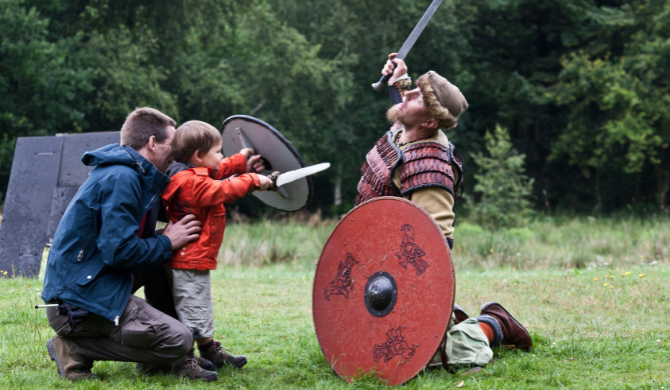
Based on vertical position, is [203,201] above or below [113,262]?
above

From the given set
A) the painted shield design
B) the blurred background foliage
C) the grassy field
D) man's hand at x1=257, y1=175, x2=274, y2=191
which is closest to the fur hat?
the painted shield design

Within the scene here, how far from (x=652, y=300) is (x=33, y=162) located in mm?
6044

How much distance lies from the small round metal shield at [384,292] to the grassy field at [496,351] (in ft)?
0.45

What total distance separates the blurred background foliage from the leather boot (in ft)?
47.2

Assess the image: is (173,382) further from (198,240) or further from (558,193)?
(558,193)

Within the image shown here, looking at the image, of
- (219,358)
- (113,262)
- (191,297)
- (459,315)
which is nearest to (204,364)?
(219,358)

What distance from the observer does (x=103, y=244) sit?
3.02 metres

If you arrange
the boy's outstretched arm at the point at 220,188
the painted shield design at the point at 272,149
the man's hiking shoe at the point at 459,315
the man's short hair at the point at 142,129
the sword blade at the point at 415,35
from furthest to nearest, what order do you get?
the sword blade at the point at 415,35
the man's hiking shoe at the point at 459,315
the painted shield design at the point at 272,149
the man's short hair at the point at 142,129
the boy's outstretched arm at the point at 220,188

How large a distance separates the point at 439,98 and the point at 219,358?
1.94 meters

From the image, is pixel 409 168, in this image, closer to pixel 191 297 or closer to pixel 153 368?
pixel 191 297

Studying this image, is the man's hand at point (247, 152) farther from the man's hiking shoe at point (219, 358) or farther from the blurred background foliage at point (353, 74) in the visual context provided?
the blurred background foliage at point (353, 74)

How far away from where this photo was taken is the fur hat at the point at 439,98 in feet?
11.3

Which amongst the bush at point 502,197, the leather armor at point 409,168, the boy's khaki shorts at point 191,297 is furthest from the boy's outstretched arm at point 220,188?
the bush at point 502,197

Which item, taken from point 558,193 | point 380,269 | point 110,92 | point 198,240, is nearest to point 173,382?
point 198,240
